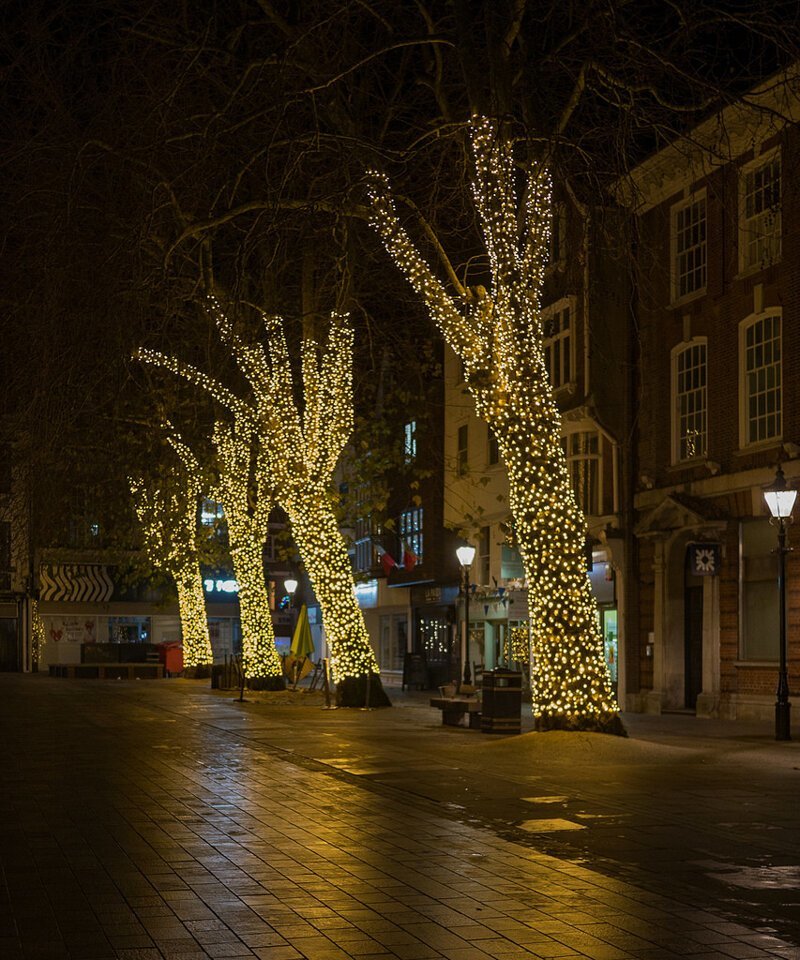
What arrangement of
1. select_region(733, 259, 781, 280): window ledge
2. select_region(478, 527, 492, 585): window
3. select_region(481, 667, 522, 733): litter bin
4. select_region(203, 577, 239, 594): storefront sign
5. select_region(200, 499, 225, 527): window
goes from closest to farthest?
select_region(481, 667, 522, 733): litter bin
select_region(733, 259, 781, 280): window ledge
select_region(478, 527, 492, 585): window
select_region(200, 499, 225, 527): window
select_region(203, 577, 239, 594): storefront sign

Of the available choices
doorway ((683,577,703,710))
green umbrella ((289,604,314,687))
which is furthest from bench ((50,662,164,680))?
doorway ((683,577,703,710))

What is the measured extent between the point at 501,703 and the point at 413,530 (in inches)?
1130

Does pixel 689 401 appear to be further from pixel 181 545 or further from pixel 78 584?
pixel 78 584

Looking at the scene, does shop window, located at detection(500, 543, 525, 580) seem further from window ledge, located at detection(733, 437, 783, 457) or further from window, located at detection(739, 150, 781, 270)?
window, located at detection(739, 150, 781, 270)

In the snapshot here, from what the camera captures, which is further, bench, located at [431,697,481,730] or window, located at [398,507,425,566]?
window, located at [398,507,425,566]

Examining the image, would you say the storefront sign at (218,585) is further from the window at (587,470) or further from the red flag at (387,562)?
the window at (587,470)

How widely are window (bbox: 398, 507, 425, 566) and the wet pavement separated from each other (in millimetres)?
29781

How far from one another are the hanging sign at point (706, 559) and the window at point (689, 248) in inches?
201

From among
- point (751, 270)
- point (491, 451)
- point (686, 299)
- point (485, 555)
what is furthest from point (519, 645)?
point (751, 270)

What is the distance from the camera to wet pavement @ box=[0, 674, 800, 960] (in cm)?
775

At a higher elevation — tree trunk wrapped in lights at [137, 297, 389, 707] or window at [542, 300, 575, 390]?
window at [542, 300, 575, 390]

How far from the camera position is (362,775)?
16.6 m

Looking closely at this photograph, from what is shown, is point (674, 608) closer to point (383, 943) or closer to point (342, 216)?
point (342, 216)

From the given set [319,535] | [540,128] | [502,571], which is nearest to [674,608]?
[319,535]
